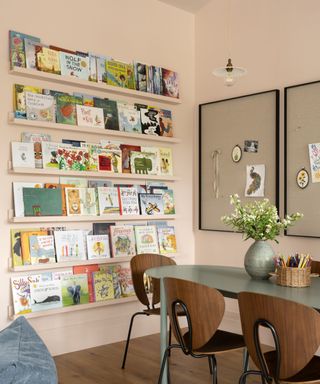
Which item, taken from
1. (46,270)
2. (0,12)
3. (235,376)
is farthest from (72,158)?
(235,376)

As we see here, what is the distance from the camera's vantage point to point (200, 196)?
16.4 ft

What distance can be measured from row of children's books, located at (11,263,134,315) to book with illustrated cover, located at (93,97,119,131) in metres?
1.21

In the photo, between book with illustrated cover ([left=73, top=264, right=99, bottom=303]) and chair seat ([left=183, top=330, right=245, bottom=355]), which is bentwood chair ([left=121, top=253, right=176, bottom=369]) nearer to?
book with illustrated cover ([left=73, top=264, right=99, bottom=303])

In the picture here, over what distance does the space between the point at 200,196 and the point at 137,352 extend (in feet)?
5.37

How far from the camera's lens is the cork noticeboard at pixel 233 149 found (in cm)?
439

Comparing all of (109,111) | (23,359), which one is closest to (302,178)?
(109,111)

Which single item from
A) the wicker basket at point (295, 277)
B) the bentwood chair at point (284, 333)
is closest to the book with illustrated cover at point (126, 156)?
the wicker basket at point (295, 277)

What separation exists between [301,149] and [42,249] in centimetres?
221

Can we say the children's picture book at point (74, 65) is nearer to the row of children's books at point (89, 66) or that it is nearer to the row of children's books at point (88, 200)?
the row of children's books at point (89, 66)

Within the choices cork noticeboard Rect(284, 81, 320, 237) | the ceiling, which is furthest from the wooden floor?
the ceiling

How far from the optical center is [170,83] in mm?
4887

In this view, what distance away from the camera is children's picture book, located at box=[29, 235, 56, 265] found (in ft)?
12.8

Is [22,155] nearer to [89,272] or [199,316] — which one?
[89,272]

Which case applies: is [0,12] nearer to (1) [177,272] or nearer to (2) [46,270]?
(2) [46,270]
